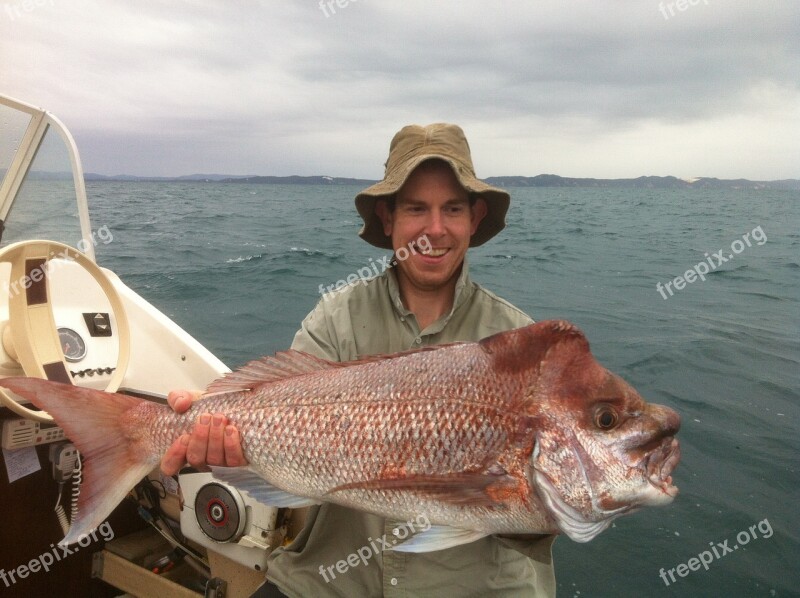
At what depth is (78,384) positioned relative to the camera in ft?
11.1

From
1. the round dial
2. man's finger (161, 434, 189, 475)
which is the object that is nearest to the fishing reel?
man's finger (161, 434, 189, 475)

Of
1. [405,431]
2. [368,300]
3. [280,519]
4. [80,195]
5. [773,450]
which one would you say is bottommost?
[773,450]

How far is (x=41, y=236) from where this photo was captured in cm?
432

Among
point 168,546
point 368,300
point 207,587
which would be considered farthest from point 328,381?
point 168,546

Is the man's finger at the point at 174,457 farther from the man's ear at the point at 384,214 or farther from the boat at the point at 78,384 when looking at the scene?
the man's ear at the point at 384,214

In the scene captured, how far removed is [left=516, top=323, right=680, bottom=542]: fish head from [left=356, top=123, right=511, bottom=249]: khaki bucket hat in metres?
1.40

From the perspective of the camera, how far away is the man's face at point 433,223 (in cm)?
319

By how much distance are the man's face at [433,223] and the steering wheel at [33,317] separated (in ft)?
5.76

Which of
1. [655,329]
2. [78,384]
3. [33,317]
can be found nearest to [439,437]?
[33,317]

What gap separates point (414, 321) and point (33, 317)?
1972 mm

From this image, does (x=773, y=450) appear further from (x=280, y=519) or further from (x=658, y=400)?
(x=280, y=519)

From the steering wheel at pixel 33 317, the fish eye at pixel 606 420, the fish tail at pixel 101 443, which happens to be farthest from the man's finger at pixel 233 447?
the fish eye at pixel 606 420

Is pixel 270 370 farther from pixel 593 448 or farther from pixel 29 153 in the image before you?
pixel 29 153

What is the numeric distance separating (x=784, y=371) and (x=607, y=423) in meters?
8.31
